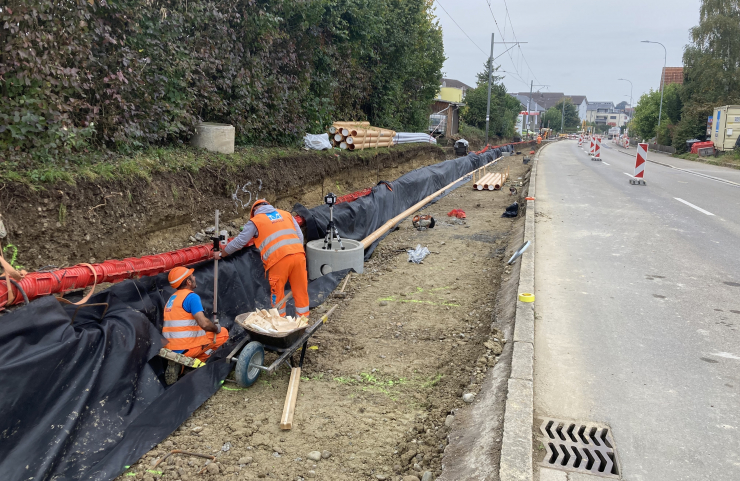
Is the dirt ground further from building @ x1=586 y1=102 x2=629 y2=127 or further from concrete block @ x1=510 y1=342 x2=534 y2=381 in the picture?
building @ x1=586 y1=102 x2=629 y2=127

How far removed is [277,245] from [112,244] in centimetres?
217

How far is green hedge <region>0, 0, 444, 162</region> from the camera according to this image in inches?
227

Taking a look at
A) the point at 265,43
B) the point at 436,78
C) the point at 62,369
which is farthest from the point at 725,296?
the point at 436,78

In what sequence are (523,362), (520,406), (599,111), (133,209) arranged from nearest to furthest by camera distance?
(520,406)
(523,362)
(133,209)
(599,111)

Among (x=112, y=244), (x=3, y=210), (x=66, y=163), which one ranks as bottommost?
(x=112, y=244)

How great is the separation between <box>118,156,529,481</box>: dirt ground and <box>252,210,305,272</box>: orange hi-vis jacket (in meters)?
0.99

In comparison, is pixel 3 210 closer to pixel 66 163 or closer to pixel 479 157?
pixel 66 163

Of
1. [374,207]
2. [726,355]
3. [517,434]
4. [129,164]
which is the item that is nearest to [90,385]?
[517,434]

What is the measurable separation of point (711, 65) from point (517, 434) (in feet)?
158

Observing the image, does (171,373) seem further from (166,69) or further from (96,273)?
(166,69)

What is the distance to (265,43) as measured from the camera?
11078 mm

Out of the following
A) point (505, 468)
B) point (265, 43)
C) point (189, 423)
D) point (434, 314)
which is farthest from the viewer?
point (265, 43)

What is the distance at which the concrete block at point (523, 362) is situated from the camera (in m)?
3.99

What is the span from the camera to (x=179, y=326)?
4938mm
